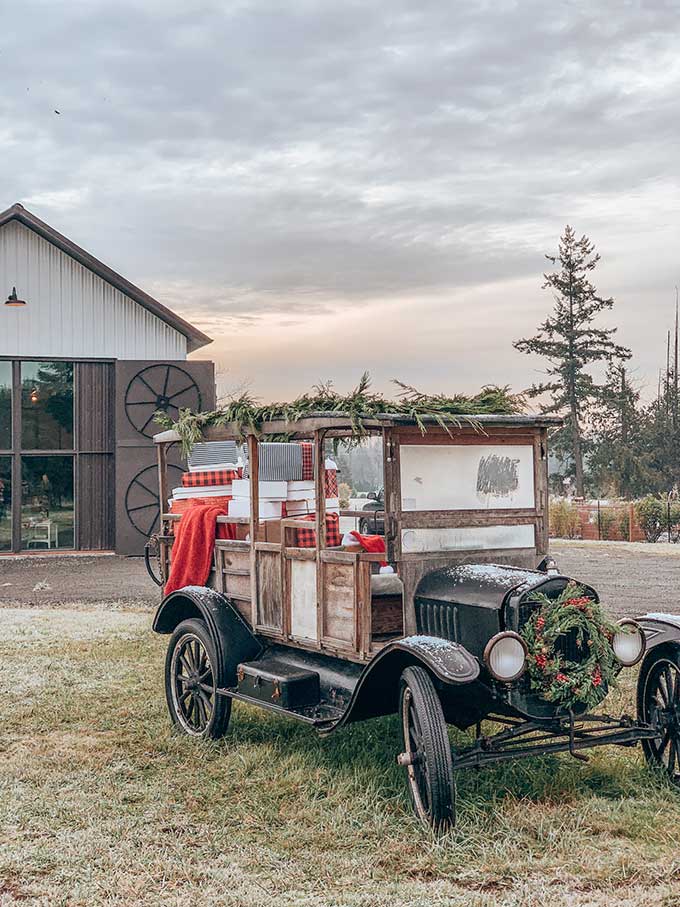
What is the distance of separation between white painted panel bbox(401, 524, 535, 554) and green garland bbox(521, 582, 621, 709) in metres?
0.79

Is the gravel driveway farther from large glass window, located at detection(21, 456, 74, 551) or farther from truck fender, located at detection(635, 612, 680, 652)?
large glass window, located at detection(21, 456, 74, 551)

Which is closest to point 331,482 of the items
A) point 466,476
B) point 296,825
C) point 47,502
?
point 466,476

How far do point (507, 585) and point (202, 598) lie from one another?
2320 millimetres

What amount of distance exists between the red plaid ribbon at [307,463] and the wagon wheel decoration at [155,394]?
11.9 metres

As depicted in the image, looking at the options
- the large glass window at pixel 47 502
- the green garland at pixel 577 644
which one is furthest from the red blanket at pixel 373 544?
the large glass window at pixel 47 502

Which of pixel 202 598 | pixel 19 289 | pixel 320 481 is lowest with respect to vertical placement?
pixel 202 598

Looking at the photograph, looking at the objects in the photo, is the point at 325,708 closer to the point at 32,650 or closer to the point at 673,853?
the point at 673,853

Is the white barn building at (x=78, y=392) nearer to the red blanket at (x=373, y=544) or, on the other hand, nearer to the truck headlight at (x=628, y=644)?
the red blanket at (x=373, y=544)

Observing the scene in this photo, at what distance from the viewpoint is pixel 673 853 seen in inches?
167

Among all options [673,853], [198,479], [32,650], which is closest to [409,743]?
[673,853]

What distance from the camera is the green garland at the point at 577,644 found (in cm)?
459

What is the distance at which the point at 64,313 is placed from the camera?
715 inches

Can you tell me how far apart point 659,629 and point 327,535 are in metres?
1.88

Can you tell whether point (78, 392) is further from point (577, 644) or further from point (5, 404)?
point (577, 644)
